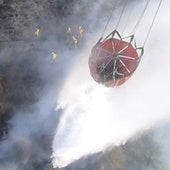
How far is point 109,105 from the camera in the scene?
111 ft

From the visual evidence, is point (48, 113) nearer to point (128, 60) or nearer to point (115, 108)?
point (115, 108)

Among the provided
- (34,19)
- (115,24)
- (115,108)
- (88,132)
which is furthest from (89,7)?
(88,132)

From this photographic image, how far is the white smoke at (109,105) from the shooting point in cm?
3017

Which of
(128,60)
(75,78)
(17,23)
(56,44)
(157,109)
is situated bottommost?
(128,60)

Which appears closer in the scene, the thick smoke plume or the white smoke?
the thick smoke plume

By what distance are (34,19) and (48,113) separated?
9.26m

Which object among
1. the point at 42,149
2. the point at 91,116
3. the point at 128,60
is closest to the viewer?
the point at 128,60

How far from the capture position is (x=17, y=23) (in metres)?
35.0

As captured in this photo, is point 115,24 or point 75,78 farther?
point 115,24

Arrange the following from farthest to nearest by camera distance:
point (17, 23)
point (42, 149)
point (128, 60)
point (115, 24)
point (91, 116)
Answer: point (115, 24) → point (17, 23) → point (91, 116) → point (42, 149) → point (128, 60)

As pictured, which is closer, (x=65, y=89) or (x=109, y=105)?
(x=65, y=89)

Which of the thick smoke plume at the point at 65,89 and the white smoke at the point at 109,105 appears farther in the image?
the white smoke at the point at 109,105

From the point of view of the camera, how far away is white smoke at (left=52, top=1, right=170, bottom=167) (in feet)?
99.0

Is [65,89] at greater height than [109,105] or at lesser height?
greater
